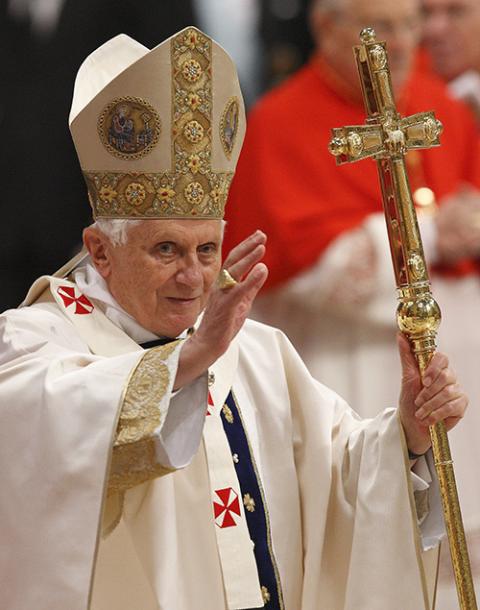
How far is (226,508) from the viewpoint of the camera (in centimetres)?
418

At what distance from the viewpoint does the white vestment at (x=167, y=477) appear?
3.80 m

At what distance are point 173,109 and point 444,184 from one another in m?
3.30

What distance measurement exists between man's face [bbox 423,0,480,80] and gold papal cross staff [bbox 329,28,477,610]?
4.48m

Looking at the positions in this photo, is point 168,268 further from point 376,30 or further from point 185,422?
point 376,30

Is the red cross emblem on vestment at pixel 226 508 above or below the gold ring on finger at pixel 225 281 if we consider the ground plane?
below

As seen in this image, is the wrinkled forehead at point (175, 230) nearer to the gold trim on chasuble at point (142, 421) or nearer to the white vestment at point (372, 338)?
the gold trim on chasuble at point (142, 421)

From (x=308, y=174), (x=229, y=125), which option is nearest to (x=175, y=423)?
(x=229, y=125)

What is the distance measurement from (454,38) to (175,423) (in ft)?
16.7

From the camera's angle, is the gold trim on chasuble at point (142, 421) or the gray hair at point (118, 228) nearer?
the gold trim on chasuble at point (142, 421)

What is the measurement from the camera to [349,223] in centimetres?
704

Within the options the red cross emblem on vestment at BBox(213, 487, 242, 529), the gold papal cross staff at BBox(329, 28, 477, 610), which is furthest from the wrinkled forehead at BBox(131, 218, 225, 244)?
the red cross emblem on vestment at BBox(213, 487, 242, 529)

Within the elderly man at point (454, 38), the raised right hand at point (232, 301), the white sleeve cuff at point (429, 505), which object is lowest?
the white sleeve cuff at point (429, 505)

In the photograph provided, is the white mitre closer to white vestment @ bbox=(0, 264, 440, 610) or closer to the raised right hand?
white vestment @ bbox=(0, 264, 440, 610)

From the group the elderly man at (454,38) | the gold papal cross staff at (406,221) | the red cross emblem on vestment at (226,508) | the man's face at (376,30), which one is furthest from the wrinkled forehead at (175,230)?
the elderly man at (454,38)
